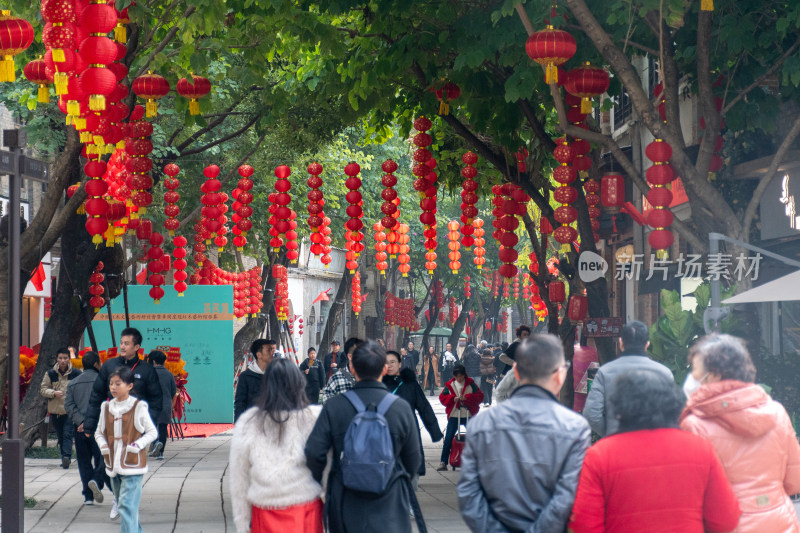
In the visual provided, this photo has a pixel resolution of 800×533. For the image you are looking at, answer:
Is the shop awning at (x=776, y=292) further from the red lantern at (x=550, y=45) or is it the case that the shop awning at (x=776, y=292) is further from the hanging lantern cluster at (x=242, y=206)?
the hanging lantern cluster at (x=242, y=206)

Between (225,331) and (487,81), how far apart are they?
11.1 m

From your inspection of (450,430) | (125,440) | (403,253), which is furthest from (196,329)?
(125,440)

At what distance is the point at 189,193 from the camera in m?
25.1

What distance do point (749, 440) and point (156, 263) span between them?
16.0 meters

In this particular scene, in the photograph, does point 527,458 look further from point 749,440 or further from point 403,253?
point 403,253

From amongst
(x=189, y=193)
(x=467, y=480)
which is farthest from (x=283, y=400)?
(x=189, y=193)

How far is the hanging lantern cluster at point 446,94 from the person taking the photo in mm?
14219

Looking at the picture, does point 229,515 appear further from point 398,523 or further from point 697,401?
point 697,401

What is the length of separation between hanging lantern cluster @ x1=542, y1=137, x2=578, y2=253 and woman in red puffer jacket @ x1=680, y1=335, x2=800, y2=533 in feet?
29.2

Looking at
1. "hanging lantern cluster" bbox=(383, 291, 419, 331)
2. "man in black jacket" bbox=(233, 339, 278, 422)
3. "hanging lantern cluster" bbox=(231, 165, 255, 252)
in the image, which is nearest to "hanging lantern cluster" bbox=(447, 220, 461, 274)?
"hanging lantern cluster" bbox=(231, 165, 255, 252)

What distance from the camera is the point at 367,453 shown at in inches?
225

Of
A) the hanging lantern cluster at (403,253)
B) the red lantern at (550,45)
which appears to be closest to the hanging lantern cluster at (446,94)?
the red lantern at (550,45)

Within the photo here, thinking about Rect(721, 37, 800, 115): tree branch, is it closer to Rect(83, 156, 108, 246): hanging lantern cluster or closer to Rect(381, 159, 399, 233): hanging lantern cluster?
Rect(83, 156, 108, 246): hanging lantern cluster

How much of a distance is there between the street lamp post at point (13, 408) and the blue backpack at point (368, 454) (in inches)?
159
